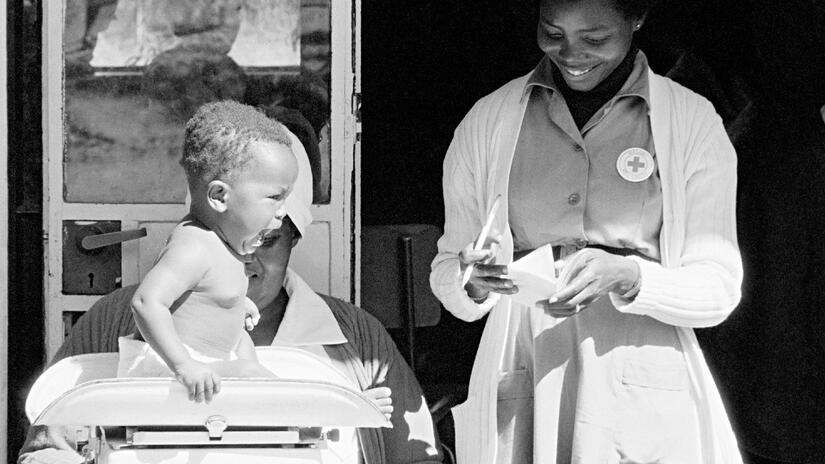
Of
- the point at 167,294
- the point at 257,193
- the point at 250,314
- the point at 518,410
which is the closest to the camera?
the point at 167,294

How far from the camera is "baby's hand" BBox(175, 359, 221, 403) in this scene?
7.72 ft

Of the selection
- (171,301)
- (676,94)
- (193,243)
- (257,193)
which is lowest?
(171,301)

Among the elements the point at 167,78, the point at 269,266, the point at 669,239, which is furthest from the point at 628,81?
the point at 167,78

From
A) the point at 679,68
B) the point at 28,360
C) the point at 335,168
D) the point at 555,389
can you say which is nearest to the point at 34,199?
the point at 28,360

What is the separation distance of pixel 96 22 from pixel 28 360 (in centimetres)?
98

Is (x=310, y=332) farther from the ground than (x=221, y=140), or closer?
closer

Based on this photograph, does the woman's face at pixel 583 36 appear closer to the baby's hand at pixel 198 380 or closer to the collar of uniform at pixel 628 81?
the collar of uniform at pixel 628 81

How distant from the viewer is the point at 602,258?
2.66 meters

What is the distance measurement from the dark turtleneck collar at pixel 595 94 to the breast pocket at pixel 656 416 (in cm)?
56

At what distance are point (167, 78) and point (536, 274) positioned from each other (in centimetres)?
168

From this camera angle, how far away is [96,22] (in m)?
3.82

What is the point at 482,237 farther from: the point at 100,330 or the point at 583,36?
the point at 100,330

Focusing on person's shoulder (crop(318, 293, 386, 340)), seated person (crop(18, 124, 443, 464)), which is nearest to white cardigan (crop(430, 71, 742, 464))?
seated person (crop(18, 124, 443, 464))

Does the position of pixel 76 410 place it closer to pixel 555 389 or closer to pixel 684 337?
pixel 555 389
